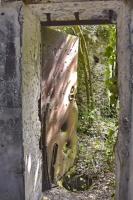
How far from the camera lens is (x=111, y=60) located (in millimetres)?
3891

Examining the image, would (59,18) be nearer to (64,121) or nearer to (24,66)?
(24,66)

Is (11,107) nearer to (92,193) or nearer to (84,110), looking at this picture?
(92,193)

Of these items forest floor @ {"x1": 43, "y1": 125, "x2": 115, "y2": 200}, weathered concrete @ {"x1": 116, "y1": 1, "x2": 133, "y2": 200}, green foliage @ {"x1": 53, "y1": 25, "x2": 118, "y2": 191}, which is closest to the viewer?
weathered concrete @ {"x1": 116, "y1": 1, "x2": 133, "y2": 200}

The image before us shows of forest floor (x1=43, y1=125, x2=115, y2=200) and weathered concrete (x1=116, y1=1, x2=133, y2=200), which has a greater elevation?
weathered concrete (x1=116, y1=1, x2=133, y2=200)

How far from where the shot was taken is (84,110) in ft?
19.7

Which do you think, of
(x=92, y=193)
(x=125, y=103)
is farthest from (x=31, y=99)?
(x=92, y=193)

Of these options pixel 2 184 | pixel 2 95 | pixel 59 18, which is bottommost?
pixel 2 184

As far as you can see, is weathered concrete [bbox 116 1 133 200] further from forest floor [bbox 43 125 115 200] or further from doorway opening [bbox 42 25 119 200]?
forest floor [bbox 43 125 115 200]

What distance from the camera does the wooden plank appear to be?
2752mm

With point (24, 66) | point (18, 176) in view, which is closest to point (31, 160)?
point (18, 176)

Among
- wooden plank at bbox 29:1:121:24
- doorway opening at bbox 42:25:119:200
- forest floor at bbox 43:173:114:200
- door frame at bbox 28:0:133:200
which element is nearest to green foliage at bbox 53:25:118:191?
doorway opening at bbox 42:25:119:200

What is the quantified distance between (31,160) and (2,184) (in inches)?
14.5

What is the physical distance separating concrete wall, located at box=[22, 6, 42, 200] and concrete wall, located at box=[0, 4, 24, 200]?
0.07 m

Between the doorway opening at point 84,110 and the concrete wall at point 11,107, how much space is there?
78 centimetres
